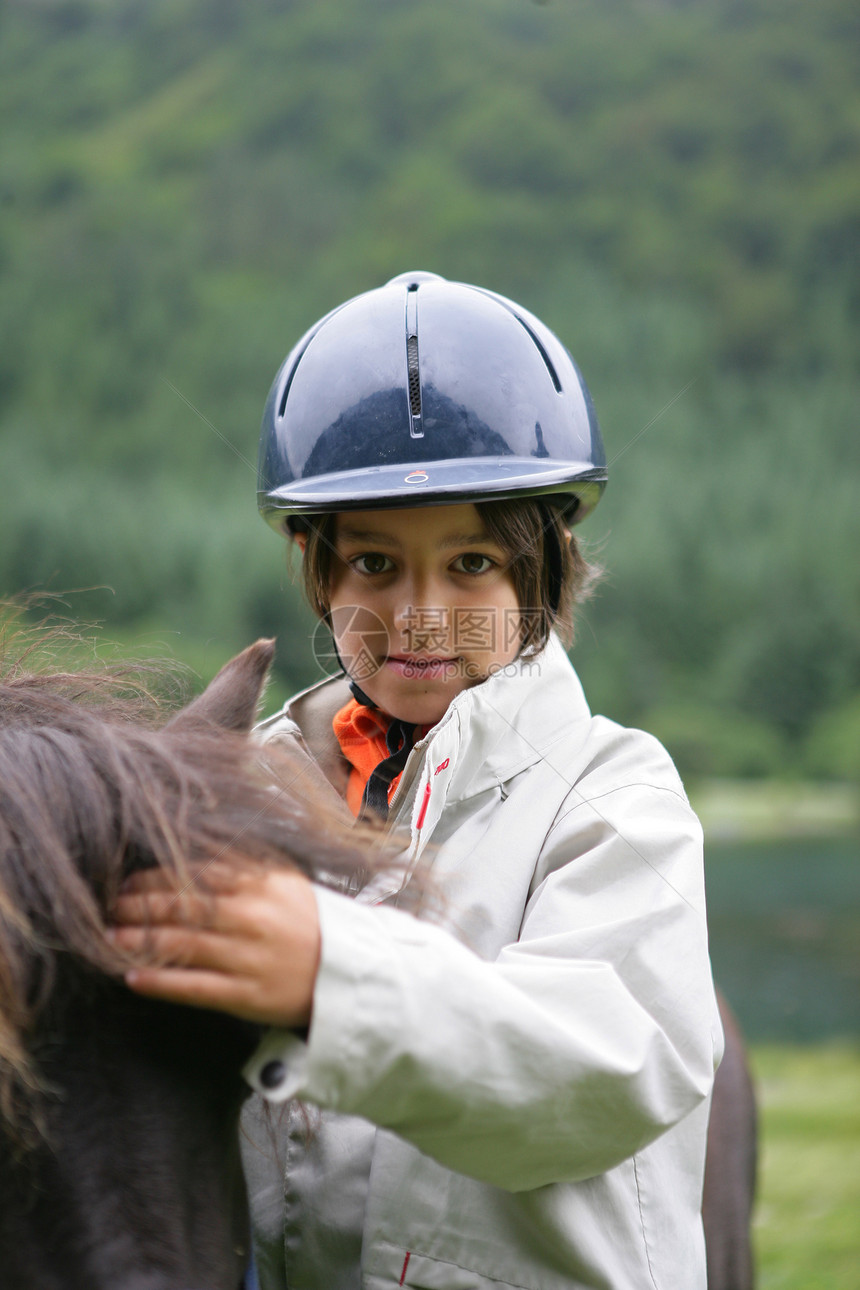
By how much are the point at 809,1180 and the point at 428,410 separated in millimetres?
5707

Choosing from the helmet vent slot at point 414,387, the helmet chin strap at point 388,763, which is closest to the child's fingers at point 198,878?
the helmet chin strap at point 388,763

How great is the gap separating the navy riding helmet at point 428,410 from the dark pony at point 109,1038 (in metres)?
0.81

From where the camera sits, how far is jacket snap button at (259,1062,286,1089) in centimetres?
106

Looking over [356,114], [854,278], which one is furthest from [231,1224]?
[356,114]

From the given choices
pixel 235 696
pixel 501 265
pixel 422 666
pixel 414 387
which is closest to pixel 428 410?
pixel 414 387

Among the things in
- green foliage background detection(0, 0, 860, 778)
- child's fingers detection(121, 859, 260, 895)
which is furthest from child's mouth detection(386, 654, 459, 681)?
green foliage background detection(0, 0, 860, 778)

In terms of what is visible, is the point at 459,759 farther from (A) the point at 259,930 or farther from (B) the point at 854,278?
(B) the point at 854,278

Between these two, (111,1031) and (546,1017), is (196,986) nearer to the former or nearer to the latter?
(111,1031)

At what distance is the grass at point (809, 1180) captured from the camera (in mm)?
4945

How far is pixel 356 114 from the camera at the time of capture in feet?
364

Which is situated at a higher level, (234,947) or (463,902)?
(234,947)

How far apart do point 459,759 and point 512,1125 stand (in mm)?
555

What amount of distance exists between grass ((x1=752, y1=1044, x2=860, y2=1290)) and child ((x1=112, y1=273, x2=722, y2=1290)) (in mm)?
3854

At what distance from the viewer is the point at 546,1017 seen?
3.95 ft
